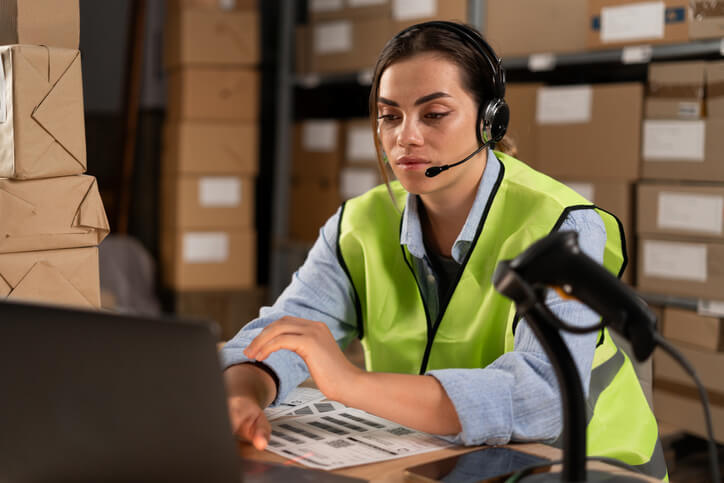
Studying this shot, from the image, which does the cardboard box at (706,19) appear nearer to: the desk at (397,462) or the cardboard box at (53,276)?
the desk at (397,462)

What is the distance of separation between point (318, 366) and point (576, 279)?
0.34 meters

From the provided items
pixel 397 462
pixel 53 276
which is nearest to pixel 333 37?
pixel 53 276

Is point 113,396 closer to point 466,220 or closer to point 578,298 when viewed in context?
point 578,298

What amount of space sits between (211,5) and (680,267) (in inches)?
83.6

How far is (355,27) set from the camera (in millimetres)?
3037

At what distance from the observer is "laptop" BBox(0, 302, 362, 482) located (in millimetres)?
577

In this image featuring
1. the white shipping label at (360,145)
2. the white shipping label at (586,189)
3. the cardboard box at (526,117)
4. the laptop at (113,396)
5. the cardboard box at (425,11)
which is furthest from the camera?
the white shipping label at (360,145)

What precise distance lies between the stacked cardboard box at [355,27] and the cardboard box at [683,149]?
78cm

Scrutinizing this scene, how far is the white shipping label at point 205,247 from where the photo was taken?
3330mm

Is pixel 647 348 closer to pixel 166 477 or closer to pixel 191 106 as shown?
pixel 166 477

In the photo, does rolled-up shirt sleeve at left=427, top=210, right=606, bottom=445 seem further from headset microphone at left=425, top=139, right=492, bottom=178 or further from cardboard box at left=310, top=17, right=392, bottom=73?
cardboard box at left=310, top=17, right=392, bottom=73

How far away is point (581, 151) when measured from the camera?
7.73 feet

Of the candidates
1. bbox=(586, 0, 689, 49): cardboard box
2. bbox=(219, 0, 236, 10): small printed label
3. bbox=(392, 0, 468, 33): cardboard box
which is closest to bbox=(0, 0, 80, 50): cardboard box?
bbox=(586, 0, 689, 49): cardboard box

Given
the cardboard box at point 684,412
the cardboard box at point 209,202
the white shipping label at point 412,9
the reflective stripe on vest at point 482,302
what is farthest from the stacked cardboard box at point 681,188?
the cardboard box at point 209,202
